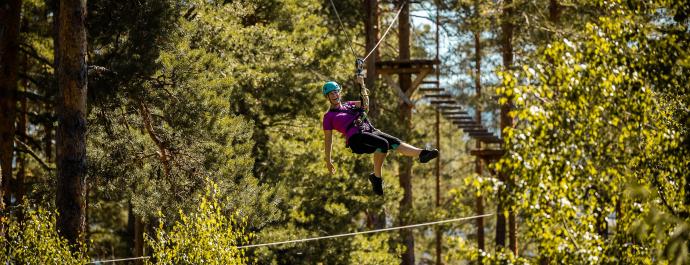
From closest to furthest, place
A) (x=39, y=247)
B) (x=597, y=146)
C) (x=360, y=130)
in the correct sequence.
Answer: (x=597, y=146), (x=360, y=130), (x=39, y=247)

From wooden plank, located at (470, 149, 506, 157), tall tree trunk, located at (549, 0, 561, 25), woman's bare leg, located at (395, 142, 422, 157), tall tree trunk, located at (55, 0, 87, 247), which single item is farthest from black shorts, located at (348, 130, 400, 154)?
wooden plank, located at (470, 149, 506, 157)

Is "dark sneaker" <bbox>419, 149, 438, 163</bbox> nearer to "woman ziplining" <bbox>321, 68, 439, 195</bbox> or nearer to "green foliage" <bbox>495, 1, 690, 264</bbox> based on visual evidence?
"woman ziplining" <bbox>321, 68, 439, 195</bbox>

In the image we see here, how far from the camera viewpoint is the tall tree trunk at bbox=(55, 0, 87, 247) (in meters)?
13.1

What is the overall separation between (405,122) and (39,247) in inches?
501

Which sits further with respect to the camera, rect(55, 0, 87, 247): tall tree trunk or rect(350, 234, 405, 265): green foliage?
rect(350, 234, 405, 265): green foliage

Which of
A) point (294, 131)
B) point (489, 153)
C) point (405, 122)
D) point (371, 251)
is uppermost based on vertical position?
point (405, 122)

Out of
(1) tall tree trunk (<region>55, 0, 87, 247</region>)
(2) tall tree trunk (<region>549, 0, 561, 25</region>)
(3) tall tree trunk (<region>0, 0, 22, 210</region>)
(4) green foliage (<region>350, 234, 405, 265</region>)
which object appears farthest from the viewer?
(4) green foliage (<region>350, 234, 405, 265</region>)

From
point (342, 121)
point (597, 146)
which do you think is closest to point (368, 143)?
point (342, 121)

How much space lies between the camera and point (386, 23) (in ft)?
102

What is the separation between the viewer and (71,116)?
13.3 metres

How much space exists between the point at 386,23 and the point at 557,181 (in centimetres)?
2227

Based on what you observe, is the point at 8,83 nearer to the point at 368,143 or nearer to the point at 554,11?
the point at 368,143

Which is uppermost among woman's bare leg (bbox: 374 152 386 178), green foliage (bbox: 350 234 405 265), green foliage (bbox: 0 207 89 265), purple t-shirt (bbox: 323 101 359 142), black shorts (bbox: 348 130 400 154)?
purple t-shirt (bbox: 323 101 359 142)

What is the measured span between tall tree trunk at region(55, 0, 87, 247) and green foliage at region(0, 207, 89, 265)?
0.21m
